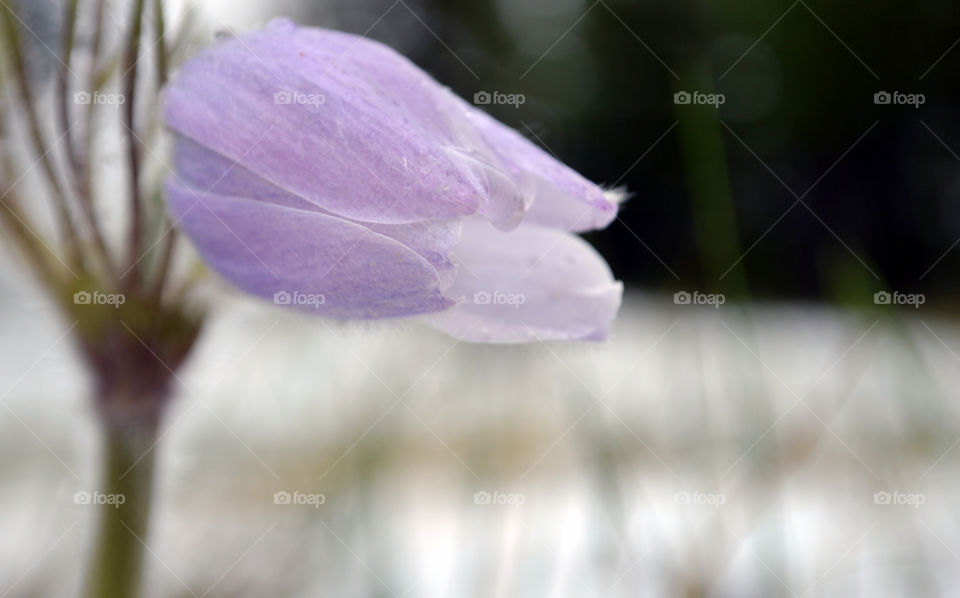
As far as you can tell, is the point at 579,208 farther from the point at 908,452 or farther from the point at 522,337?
the point at 908,452

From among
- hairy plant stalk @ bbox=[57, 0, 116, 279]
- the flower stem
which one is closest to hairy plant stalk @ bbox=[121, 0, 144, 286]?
hairy plant stalk @ bbox=[57, 0, 116, 279]

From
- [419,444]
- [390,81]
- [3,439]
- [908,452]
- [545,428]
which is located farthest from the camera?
[545,428]

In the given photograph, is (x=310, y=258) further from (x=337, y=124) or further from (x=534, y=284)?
(x=534, y=284)

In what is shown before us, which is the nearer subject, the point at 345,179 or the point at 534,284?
the point at 345,179

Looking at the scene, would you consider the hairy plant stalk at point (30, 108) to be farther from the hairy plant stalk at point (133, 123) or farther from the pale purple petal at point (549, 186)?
the pale purple petal at point (549, 186)

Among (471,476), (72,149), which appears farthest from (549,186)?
(471,476)

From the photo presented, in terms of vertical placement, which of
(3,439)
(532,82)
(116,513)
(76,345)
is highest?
(532,82)

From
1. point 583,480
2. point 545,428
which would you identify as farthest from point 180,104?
point 545,428
